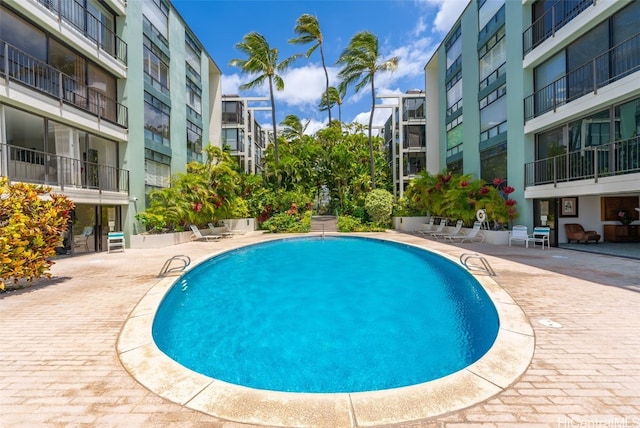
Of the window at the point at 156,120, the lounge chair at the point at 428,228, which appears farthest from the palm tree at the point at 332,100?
the window at the point at 156,120

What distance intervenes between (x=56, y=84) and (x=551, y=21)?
835 inches

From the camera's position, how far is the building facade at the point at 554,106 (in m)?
10.0

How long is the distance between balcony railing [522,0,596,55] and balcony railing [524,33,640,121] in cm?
205

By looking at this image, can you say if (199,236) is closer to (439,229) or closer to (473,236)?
(439,229)

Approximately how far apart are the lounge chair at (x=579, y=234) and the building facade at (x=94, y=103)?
2139 centimetres

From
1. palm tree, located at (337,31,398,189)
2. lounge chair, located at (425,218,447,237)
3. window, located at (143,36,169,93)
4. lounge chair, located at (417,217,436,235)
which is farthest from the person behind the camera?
palm tree, located at (337,31,398,189)

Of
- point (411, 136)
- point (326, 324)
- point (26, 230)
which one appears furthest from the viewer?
point (411, 136)

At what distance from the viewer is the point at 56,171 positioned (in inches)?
453

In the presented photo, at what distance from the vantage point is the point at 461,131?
1992 centimetres

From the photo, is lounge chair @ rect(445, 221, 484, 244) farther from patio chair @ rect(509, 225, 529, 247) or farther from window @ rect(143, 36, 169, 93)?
window @ rect(143, 36, 169, 93)

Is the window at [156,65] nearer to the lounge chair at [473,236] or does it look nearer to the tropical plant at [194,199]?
the tropical plant at [194,199]

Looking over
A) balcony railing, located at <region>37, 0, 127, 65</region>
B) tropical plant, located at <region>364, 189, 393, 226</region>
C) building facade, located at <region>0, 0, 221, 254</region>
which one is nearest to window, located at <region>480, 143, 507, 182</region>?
tropical plant, located at <region>364, 189, 393, 226</region>

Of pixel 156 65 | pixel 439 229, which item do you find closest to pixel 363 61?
pixel 439 229

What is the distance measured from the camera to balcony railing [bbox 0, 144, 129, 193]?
1000 cm
